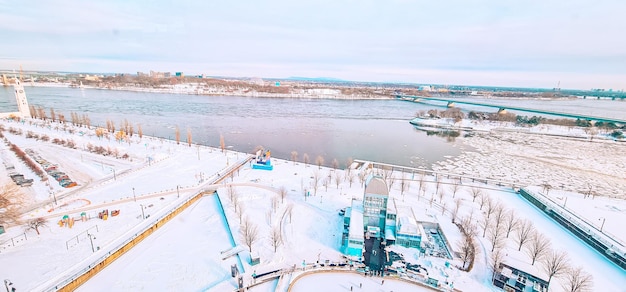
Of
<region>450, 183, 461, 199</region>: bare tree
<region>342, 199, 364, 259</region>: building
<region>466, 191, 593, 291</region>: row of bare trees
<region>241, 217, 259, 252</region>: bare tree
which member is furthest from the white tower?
<region>466, 191, 593, 291</region>: row of bare trees

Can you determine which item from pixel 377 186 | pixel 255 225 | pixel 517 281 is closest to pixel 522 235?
pixel 517 281

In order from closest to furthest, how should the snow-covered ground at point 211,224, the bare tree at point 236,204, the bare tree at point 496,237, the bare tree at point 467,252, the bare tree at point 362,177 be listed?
the snow-covered ground at point 211,224
the bare tree at point 467,252
the bare tree at point 496,237
the bare tree at point 236,204
the bare tree at point 362,177

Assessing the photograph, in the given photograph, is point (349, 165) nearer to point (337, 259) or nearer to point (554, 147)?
point (337, 259)

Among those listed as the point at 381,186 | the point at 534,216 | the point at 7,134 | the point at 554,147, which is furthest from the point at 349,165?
the point at 7,134

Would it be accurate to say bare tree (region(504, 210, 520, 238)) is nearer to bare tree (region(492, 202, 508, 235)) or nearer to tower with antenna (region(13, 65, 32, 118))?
bare tree (region(492, 202, 508, 235))

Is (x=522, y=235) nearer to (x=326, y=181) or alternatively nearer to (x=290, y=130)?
(x=326, y=181)

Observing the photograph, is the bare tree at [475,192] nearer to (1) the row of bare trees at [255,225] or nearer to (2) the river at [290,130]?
(2) the river at [290,130]

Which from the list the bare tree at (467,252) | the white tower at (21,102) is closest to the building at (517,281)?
the bare tree at (467,252)
